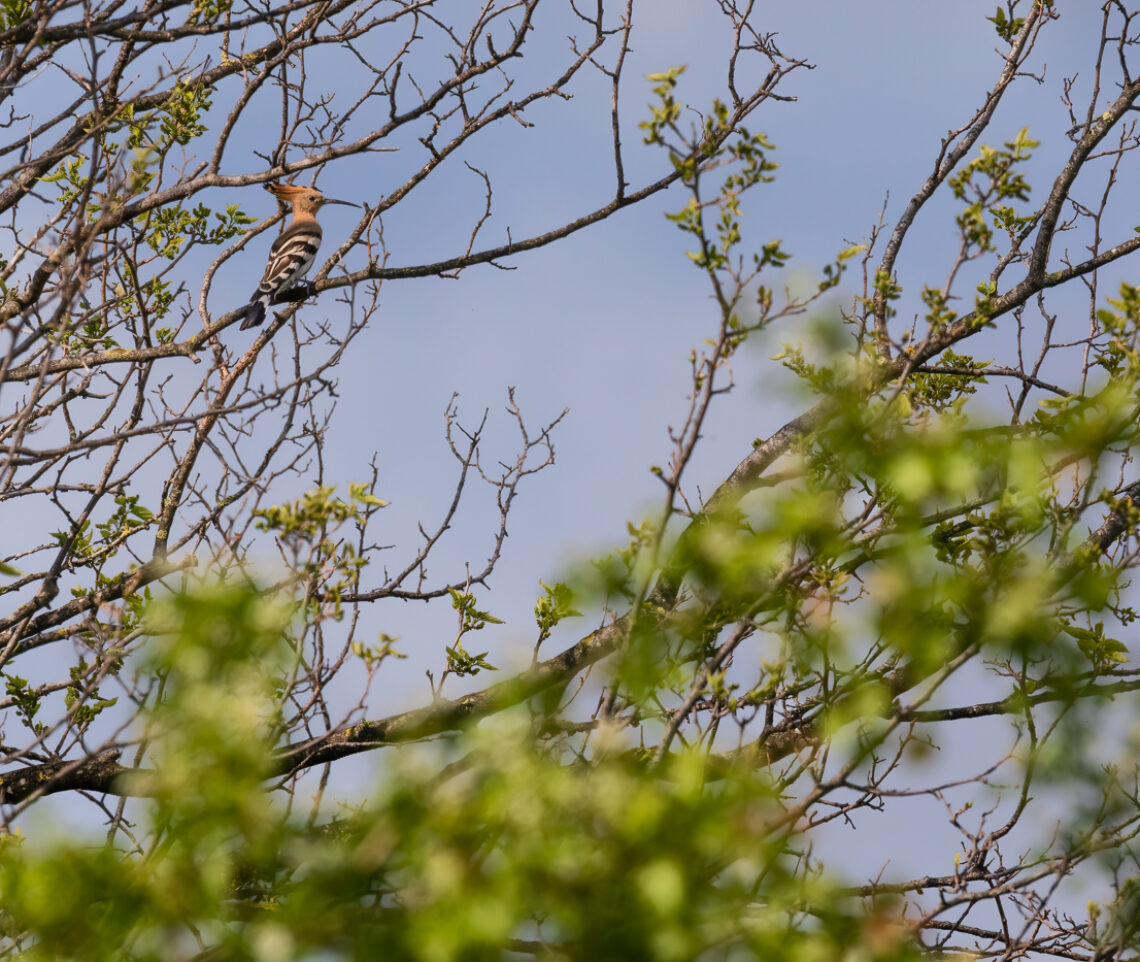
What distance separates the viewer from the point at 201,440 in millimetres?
8414

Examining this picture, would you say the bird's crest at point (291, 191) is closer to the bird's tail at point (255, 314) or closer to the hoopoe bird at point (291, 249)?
the hoopoe bird at point (291, 249)

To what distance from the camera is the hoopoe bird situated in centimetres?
891

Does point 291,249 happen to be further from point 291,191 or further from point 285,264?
point 291,191

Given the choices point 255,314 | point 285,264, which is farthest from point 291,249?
point 255,314

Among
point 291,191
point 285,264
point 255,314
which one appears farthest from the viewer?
point 291,191

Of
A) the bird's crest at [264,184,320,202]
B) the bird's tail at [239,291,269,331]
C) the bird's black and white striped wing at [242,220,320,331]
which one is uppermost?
the bird's crest at [264,184,320,202]

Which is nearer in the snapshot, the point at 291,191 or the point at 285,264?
the point at 285,264

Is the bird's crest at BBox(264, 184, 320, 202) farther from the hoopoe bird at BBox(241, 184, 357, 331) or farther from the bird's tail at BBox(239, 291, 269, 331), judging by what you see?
the bird's tail at BBox(239, 291, 269, 331)

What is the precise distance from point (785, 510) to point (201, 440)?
603 cm

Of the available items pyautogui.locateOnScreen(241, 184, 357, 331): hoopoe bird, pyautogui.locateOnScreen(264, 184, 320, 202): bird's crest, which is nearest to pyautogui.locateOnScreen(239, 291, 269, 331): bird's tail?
pyautogui.locateOnScreen(241, 184, 357, 331): hoopoe bird

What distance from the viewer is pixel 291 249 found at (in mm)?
10234

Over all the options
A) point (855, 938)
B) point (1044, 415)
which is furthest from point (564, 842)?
point (1044, 415)

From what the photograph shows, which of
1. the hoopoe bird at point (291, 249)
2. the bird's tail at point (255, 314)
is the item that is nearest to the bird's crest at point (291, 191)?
the hoopoe bird at point (291, 249)

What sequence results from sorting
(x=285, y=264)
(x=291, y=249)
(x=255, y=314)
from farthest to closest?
(x=291, y=249) < (x=285, y=264) < (x=255, y=314)
